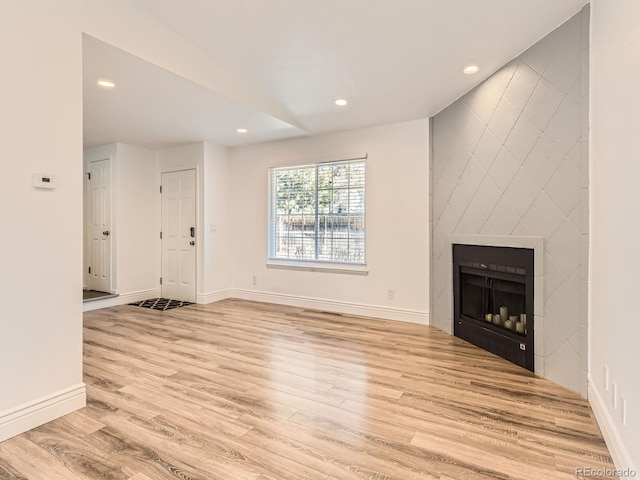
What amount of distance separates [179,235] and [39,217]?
353cm

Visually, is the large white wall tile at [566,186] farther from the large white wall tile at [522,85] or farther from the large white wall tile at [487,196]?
the large white wall tile at [522,85]

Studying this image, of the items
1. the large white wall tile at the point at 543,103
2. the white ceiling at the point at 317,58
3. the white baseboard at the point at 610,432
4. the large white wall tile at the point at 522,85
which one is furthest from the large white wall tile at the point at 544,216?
the white ceiling at the point at 317,58

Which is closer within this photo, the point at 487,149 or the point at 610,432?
the point at 610,432

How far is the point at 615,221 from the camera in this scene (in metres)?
1.72

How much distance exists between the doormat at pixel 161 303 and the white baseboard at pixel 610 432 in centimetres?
477

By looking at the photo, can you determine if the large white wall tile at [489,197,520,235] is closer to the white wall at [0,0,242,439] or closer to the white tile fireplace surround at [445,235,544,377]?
the white tile fireplace surround at [445,235,544,377]

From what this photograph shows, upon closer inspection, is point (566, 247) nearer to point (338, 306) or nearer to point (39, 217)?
point (338, 306)

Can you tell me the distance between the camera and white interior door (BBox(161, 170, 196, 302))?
17.2 ft

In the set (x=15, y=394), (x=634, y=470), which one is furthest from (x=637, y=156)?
(x=15, y=394)

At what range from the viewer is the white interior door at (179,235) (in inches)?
207

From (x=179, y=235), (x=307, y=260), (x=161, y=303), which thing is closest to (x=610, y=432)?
(x=307, y=260)

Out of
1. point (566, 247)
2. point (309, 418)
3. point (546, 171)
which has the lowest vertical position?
point (309, 418)

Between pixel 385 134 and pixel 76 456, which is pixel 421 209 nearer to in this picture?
pixel 385 134

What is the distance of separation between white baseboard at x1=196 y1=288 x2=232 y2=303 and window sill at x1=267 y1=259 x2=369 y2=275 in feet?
2.99
